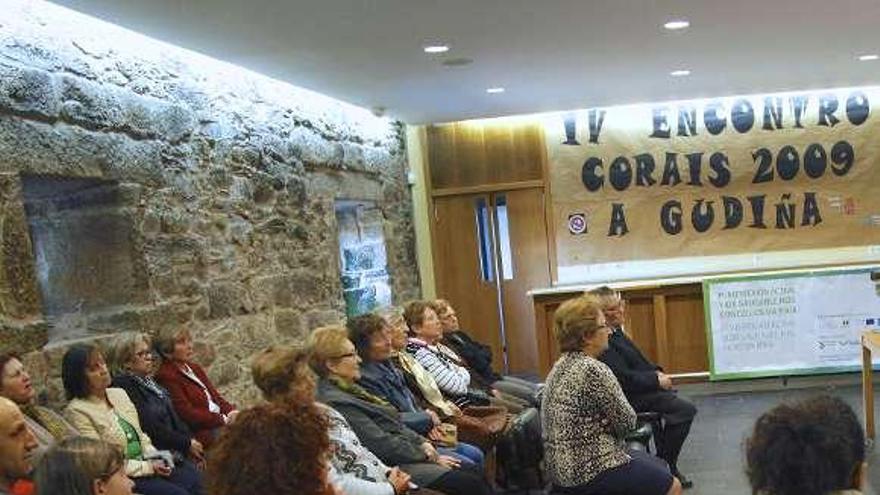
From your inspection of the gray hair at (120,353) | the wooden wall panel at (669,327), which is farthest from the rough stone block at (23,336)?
the wooden wall panel at (669,327)

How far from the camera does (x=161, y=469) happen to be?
11.0ft

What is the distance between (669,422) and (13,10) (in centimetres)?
353

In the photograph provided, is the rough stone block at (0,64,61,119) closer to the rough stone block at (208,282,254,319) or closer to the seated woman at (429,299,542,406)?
the rough stone block at (208,282,254,319)

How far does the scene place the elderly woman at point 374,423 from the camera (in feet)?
10.9

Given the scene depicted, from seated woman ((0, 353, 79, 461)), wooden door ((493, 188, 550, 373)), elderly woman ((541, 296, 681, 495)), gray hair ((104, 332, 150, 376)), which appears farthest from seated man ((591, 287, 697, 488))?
wooden door ((493, 188, 550, 373))

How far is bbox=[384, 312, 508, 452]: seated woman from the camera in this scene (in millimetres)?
4164

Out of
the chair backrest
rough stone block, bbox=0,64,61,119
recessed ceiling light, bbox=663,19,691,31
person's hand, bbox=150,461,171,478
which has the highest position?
recessed ceiling light, bbox=663,19,691,31

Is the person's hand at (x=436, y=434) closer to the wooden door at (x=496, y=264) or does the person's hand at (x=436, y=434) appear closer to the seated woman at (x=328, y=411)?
the seated woman at (x=328, y=411)

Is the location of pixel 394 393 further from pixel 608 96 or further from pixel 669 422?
pixel 608 96

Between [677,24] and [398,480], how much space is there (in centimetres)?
294

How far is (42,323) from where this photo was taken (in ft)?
11.1

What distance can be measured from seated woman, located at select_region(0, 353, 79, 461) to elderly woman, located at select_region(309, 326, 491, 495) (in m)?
0.96

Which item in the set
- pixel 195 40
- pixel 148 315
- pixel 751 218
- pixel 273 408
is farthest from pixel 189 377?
pixel 751 218

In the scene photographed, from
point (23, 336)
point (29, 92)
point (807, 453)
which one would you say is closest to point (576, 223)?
point (29, 92)
